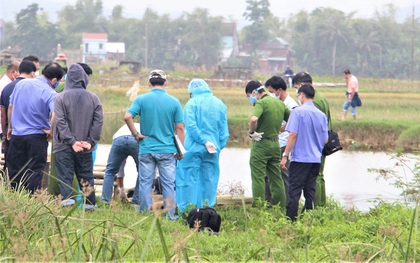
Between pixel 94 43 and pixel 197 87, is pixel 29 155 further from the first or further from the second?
pixel 94 43

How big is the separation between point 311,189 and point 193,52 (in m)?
100

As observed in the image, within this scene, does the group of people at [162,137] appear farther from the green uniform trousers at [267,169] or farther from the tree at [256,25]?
the tree at [256,25]

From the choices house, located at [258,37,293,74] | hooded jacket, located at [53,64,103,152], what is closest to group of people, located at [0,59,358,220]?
hooded jacket, located at [53,64,103,152]

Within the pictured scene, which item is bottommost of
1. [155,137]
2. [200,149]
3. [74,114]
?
[200,149]

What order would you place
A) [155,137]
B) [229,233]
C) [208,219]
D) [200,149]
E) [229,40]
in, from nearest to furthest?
1. [208,219]
2. [229,233]
3. [155,137]
4. [200,149]
5. [229,40]

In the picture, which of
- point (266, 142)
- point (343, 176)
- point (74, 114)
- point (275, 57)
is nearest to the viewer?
point (74, 114)

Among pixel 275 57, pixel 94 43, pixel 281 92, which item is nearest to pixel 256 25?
pixel 275 57

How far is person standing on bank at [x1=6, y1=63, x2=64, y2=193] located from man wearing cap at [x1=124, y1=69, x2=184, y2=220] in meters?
0.80

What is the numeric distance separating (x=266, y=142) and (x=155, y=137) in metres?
1.31

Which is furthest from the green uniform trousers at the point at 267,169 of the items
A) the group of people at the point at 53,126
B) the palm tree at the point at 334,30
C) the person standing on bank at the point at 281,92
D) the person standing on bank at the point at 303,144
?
the palm tree at the point at 334,30

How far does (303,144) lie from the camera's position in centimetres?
1009

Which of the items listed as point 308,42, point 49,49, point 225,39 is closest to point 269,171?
point 49,49

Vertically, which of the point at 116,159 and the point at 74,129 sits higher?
the point at 74,129

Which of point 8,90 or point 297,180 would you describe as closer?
point 297,180
